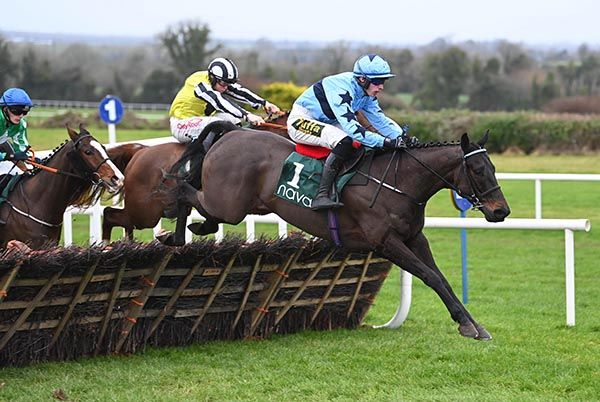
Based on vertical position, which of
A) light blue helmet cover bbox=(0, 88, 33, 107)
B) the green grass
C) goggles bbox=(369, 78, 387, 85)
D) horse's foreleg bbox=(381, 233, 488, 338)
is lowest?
the green grass

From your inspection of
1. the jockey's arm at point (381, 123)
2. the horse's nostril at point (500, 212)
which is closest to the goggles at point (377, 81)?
the jockey's arm at point (381, 123)

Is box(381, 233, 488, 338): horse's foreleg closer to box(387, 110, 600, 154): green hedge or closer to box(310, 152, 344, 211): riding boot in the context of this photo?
box(310, 152, 344, 211): riding boot

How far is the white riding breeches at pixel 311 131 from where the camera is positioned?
6.48m

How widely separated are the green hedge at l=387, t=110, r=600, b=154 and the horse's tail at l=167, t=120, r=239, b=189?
19.8 metres

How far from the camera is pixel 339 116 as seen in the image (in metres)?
6.38

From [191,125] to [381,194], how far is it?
2.08 m

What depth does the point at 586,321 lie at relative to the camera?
8.13 metres

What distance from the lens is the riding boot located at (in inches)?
252

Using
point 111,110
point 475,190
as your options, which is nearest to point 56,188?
point 475,190

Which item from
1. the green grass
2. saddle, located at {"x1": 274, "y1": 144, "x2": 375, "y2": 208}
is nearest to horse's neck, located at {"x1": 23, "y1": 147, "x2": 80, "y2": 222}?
the green grass

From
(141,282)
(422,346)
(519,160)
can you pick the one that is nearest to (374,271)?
(422,346)

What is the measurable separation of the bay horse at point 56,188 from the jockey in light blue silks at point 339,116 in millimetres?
1557

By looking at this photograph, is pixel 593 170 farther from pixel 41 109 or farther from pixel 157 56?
pixel 157 56

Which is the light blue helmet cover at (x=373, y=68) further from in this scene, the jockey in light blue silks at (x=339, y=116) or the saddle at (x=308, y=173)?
the saddle at (x=308, y=173)
